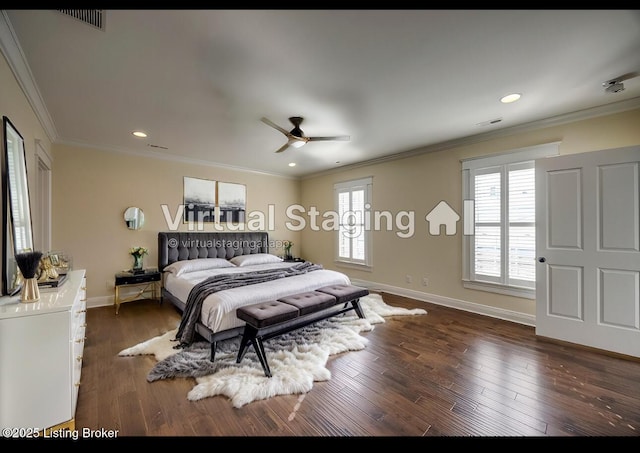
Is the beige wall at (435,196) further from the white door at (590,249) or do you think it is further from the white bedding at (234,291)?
the white bedding at (234,291)

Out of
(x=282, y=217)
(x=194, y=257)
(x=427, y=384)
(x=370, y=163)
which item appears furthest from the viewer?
(x=282, y=217)

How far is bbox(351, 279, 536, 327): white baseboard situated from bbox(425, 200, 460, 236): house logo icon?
1.06m

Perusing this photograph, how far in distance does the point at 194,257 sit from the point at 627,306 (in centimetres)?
579

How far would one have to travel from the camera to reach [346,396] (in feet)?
6.26

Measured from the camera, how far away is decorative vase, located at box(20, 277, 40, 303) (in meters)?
1.57

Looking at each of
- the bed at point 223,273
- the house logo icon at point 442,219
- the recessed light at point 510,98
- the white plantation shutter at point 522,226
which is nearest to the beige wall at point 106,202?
the bed at point 223,273

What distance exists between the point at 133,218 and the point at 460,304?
5.46m

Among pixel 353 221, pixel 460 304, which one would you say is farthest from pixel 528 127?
pixel 353 221

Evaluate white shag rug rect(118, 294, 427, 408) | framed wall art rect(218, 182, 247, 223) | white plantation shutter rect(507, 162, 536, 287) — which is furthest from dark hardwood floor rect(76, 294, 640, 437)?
framed wall art rect(218, 182, 247, 223)

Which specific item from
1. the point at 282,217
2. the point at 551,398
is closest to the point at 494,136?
the point at 551,398

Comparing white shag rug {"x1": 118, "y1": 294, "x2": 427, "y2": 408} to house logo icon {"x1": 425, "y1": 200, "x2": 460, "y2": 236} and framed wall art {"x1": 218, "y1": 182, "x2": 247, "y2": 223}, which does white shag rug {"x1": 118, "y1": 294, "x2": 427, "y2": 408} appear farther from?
framed wall art {"x1": 218, "y1": 182, "x2": 247, "y2": 223}

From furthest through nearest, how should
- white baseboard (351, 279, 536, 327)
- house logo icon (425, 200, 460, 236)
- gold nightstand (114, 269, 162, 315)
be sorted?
house logo icon (425, 200, 460, 236) → gold nightstand (114, 269, 162, 315) → white baseboard (351, 279, 536, 327)

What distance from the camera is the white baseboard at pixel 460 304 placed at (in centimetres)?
333
